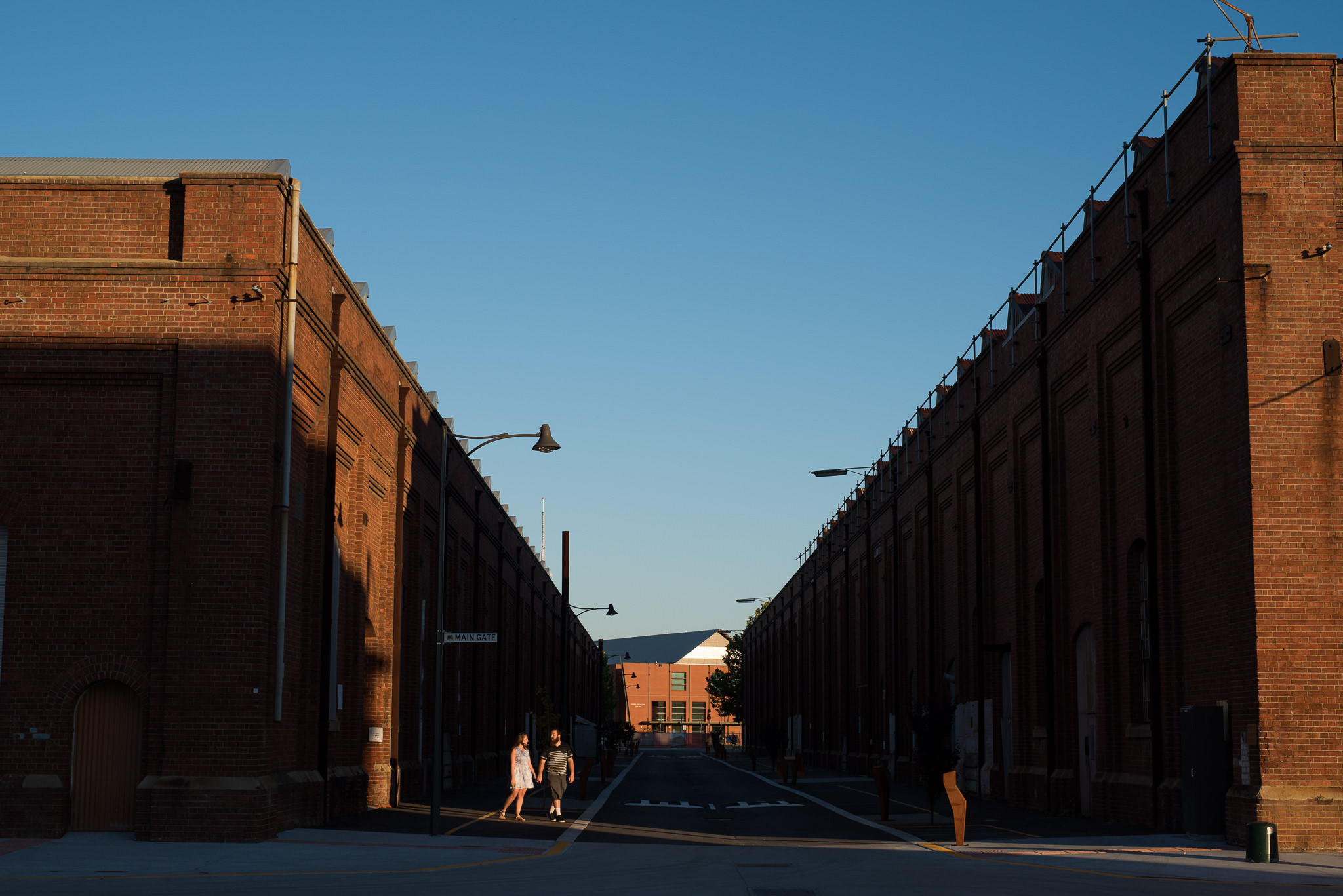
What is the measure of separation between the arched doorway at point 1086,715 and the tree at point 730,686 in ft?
369

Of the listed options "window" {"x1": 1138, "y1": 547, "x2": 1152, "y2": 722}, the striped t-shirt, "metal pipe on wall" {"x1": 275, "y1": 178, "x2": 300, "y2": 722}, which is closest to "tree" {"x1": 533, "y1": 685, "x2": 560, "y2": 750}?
the striped t-shirt

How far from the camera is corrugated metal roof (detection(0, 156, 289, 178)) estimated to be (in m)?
23.9

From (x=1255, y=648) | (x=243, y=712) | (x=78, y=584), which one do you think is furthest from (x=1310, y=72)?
(x=78, y=584)

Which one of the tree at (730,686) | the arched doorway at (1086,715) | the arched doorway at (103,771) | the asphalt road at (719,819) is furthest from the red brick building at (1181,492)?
the tree at (730,686)

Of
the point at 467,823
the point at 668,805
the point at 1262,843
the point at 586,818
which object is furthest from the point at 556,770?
the point at 1262,843

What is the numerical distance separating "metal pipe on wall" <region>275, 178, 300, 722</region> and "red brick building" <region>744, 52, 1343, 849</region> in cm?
1468

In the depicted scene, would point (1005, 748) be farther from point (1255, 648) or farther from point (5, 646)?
point (5, 646)

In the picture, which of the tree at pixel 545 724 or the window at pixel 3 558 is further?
the tree at pixel 545 724

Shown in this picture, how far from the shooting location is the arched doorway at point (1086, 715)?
93.2 feet

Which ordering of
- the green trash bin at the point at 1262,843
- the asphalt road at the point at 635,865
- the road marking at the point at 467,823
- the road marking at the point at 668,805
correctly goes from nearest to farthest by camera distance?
the asphalt road at the point at 635,865 < the green trash bin at the point at 1262,843 < the road marking at the point at 467,823 < the road marking at the point at 668,805

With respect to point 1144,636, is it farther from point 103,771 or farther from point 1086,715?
point 103,771

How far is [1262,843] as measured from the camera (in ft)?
58.3

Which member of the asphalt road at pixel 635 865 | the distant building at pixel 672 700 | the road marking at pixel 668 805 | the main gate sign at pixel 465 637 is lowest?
the distant building at pixel 672 700

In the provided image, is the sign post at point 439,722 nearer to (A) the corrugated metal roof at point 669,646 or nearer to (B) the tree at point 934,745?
(B) the tree at point 934,745
